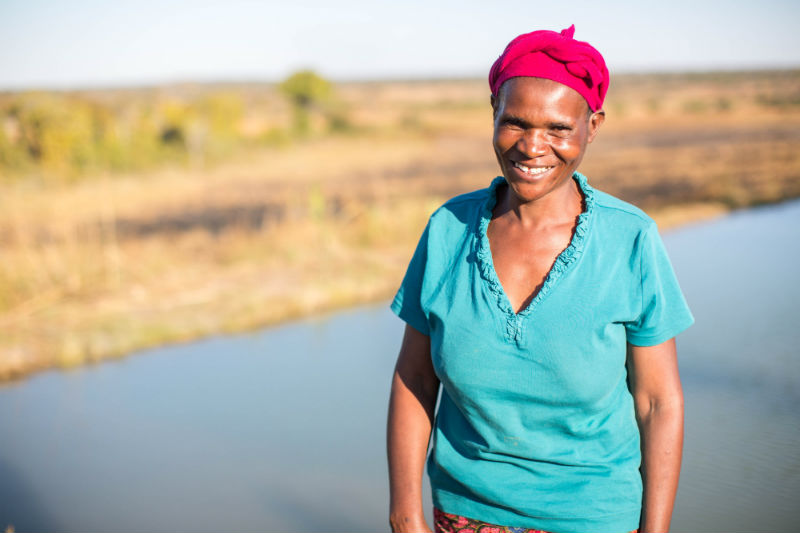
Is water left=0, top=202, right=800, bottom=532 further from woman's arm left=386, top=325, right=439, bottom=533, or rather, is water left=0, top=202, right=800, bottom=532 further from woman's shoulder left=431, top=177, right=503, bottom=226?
woman's shoulder left=431, top=177, right=503, bottom=226

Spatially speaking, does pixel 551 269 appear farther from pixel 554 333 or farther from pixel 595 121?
pixel 595 121

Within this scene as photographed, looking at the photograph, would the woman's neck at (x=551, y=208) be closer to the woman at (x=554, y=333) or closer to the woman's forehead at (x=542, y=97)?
the woman at (x=554, y=333)

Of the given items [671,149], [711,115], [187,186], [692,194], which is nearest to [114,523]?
[692,194]

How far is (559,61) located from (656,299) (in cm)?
41

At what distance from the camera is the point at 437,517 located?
143cm

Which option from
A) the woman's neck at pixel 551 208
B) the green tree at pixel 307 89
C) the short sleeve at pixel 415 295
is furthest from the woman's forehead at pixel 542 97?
the green tree at pixel 307 89

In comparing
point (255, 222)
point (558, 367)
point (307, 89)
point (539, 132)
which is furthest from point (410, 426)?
point (307, 89)

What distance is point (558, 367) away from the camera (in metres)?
1.22

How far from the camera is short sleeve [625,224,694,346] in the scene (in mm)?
1204

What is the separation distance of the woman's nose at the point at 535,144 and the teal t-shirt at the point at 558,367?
0.41ft

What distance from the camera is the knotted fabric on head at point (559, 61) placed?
1213 millimetres

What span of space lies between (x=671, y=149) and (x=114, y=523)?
841 inches

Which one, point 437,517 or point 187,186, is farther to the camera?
point 187,186

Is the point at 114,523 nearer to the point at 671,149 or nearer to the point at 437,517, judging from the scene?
the point at 437,517
